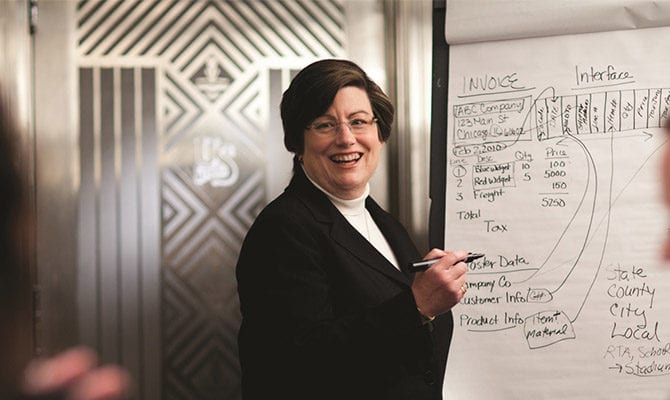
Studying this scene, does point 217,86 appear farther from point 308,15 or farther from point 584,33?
point 584,33

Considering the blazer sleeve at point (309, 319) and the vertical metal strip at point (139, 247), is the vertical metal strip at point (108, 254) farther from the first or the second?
the blazer sleeve at point (309, 319)

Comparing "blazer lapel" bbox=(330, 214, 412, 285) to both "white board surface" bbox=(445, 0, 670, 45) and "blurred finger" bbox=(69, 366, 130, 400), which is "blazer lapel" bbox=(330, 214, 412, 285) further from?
"blurred finger" bbox=(69, 366, 130, 400)

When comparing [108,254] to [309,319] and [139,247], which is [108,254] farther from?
[309,319]

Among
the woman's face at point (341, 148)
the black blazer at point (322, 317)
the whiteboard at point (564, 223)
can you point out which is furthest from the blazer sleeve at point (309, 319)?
the whiteboard at point (564, 223)

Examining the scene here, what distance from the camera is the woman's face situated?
1632mm

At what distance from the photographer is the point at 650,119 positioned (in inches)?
83.5

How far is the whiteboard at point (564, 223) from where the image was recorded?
82.6 inches

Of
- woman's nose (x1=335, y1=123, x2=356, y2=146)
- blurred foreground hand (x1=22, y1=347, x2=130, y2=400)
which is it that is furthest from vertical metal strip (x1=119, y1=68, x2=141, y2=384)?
blurred foreground hand (x1=22, y1=347, x2=130, y2=400)

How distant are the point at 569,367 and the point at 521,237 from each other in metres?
0.38

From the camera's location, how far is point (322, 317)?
1423 mm

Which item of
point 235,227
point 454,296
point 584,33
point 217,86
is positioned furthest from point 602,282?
point 217,86

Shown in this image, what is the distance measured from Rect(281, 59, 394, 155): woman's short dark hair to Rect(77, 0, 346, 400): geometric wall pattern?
2.07 feet

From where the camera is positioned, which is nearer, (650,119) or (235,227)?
(650,119)

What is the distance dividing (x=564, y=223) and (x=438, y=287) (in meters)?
0.84
